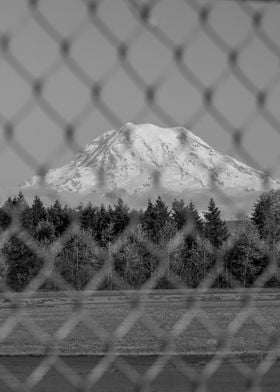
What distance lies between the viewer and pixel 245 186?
7.23ft

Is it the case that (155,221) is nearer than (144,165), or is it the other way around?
(144,165)

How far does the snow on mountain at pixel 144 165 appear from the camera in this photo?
195cm

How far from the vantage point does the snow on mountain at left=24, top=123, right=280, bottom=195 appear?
76.8 inches

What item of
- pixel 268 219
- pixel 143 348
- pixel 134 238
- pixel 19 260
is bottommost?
pixel 143 348

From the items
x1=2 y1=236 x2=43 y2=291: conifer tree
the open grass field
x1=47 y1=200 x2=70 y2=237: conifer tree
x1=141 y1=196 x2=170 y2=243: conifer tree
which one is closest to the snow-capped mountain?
x1=47 y1=200 x2=70 y2=237: conifer tree

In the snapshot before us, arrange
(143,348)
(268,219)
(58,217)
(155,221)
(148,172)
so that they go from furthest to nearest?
(143,348) < (155,221) < (268,219) < (58,217) < (148,172)

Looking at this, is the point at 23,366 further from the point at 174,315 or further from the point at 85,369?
the point at 174,315

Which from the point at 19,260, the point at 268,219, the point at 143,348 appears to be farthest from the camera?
the point at 143,348

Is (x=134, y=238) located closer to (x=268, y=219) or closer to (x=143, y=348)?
(x=268, y=219)

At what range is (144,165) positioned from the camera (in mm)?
2047

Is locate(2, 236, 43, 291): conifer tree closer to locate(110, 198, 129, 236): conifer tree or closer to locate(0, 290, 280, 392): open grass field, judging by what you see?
locate(110, 198, 129, 236): conifer tree

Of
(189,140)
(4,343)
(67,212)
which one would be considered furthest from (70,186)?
(4,343)

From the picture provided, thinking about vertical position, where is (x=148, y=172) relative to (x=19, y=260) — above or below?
above

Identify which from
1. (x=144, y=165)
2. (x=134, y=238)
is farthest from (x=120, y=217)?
(x=144, y=165)
